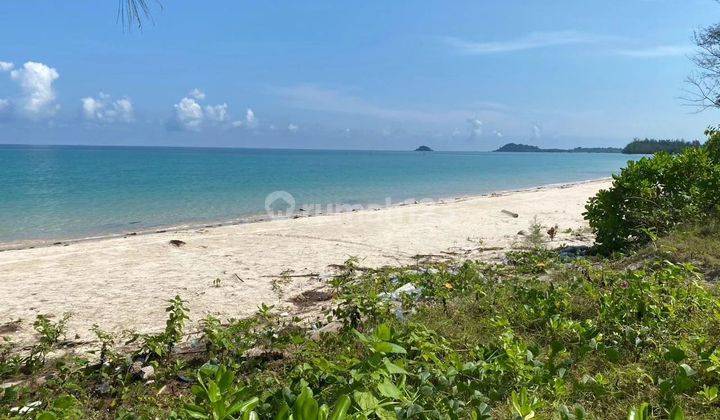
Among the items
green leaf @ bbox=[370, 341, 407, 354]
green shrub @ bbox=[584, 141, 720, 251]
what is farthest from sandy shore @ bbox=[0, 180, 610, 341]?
green leaf @ bbox=[370, 341, 407, 354]

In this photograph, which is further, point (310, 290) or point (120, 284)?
point (120, 284)

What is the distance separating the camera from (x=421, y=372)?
9.53 ft

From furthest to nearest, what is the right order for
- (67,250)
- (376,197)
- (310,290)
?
(376,197)
(67,250)
(310,290)

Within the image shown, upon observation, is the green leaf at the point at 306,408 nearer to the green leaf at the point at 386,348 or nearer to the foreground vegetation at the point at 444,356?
the foreground vegetation at the point at 444,356

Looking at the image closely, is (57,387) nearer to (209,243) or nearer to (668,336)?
(668,336)

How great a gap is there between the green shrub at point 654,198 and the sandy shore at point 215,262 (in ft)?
7.13

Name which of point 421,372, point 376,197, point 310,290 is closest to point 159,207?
point 376,197

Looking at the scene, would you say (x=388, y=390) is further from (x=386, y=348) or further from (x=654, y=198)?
(x=654, y=198)

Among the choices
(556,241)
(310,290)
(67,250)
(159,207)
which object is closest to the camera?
(310,290)

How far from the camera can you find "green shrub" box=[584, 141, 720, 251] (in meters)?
7.23

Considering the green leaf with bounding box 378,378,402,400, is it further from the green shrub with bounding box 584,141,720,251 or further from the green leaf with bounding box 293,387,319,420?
the green shrub with bounding box 584,141,720,251

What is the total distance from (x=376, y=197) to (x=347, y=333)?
24815mm

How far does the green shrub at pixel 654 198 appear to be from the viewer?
7.23 metres

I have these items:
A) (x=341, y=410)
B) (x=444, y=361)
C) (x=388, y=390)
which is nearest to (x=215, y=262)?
(x=444, y=361)
